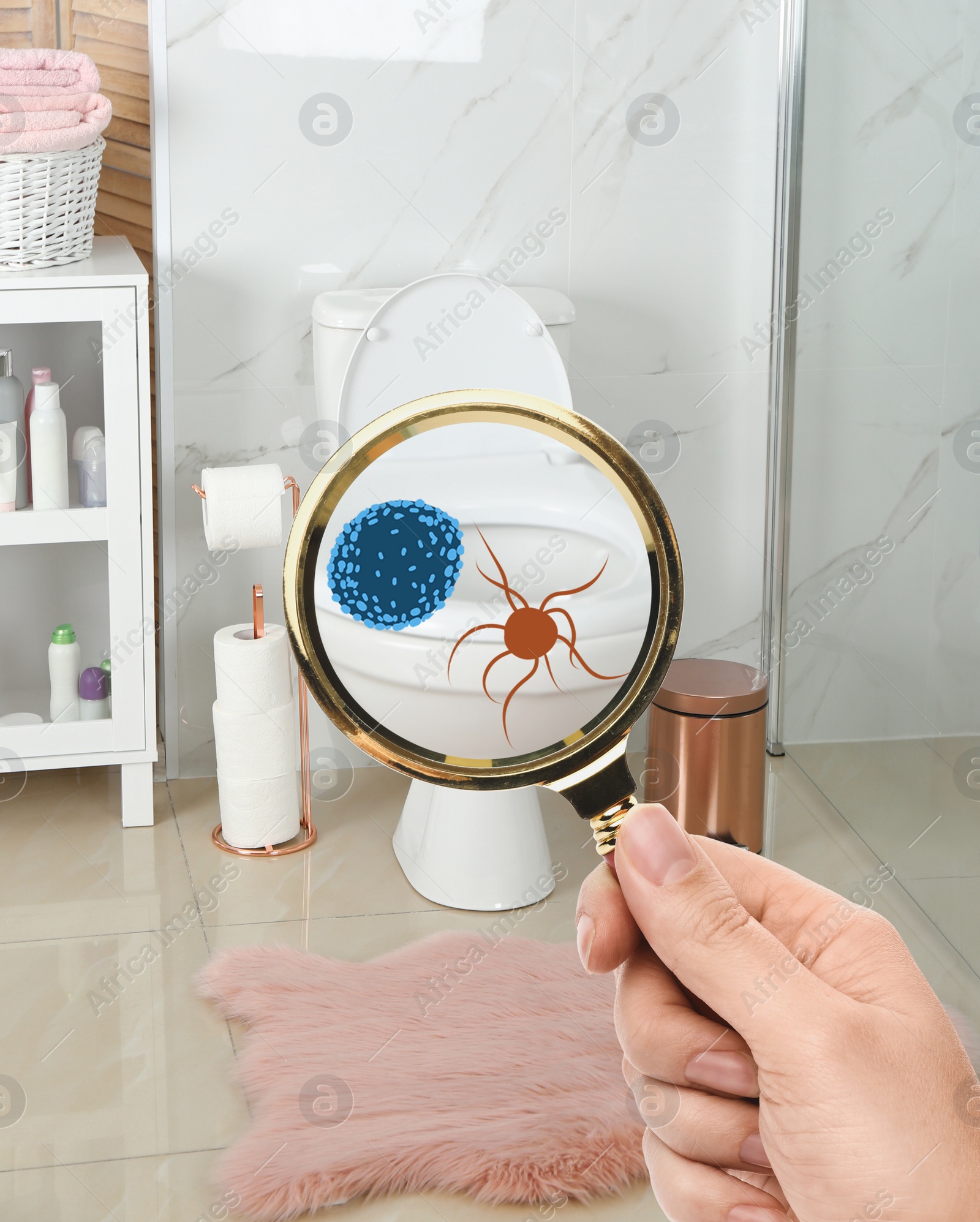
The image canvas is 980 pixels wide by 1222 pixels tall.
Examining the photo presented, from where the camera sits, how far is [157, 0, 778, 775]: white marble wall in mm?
1862

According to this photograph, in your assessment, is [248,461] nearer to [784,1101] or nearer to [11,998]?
[11,998]

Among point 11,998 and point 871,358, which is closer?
point 11,998

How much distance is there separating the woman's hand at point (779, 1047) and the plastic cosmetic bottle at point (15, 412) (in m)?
1.37

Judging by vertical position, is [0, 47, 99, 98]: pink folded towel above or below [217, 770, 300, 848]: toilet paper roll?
above

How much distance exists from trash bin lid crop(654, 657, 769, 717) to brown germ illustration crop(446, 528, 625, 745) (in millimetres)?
1187

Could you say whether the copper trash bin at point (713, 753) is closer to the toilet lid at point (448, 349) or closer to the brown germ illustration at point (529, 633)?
the toilet lid at point (448, 349)

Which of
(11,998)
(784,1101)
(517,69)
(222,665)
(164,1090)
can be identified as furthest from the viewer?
(517,69)

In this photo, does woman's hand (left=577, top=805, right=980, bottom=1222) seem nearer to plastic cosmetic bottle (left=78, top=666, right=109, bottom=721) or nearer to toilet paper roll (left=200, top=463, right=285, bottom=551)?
toilet paper roll (left=200, top=463, right=285, bottom=551)

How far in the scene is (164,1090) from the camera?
4.41 feet

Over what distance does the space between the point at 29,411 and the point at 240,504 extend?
1.22 feet

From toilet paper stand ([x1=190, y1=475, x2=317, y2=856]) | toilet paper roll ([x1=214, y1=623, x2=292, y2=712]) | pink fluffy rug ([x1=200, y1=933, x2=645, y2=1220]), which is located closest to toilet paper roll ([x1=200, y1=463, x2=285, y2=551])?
toilet paper stand ([x1=190, y1=475, x2=317, y2=856])

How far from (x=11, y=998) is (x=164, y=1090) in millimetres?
263

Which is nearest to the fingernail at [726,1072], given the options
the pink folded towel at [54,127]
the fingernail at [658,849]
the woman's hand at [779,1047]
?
the woman's hand at [779,1047]

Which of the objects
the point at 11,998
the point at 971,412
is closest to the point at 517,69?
the point at 971,412
